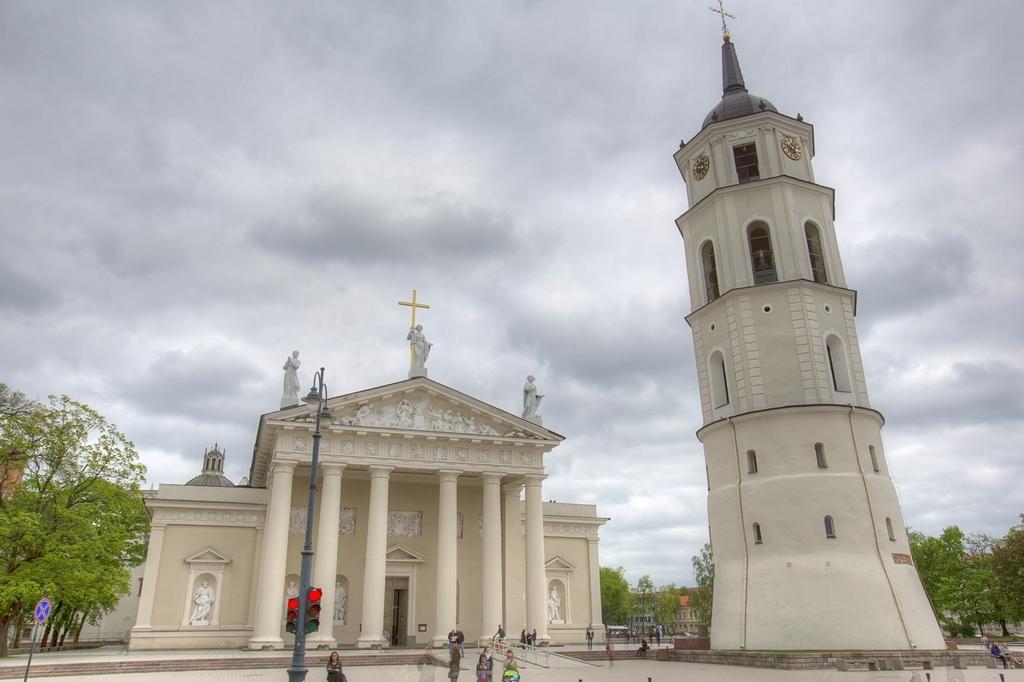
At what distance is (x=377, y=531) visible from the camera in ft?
101

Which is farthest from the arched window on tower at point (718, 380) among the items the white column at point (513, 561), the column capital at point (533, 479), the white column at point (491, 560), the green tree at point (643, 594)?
the green tree at point (643, 594)

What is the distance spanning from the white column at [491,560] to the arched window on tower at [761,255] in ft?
48.0

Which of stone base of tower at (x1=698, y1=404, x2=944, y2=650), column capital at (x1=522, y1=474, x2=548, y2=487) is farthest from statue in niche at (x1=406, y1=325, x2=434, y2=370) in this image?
stone base of tower at (x1=698, y1=404, x2=944, y2=650)

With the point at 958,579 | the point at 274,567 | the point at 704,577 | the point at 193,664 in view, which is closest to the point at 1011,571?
the point at 958,579

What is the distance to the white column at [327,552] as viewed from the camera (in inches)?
1124

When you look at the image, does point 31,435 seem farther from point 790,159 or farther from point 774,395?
point 790,159

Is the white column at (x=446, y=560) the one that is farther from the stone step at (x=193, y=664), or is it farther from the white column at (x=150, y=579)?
the white column at (x=150, y=579)

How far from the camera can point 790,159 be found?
31578 mm

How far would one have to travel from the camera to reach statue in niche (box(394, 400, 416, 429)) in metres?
32.9

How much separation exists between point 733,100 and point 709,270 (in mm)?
8313

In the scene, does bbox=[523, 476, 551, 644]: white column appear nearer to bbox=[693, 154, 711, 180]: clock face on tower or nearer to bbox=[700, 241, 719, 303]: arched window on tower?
bbox=[700, 241, 719, 303]: arched window on tower

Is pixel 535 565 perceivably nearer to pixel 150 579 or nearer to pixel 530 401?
pixel 530 401

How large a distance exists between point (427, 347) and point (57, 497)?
16.7 meters

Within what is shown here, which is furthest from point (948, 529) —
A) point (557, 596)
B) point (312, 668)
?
point (312, 668)
